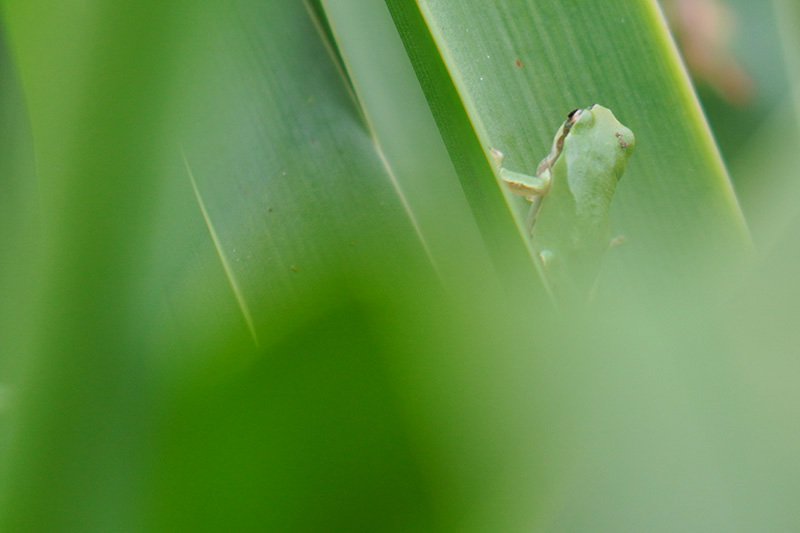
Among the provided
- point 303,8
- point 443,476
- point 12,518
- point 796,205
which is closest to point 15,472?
point 12,518

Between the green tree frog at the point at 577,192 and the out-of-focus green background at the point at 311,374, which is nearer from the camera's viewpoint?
the out-of-focus green background at the point at 311,374

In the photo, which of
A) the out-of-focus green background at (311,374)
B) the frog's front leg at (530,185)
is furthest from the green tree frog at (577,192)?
the out-of-focus green background at (311,374)

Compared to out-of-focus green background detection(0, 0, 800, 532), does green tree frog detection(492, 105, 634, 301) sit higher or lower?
lower

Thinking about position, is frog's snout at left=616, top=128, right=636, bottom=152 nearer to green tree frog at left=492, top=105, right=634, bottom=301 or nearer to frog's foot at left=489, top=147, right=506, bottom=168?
green tree frog at left=492, top=105, right=634, bottom=301

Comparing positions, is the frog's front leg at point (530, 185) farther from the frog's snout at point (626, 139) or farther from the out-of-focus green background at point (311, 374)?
the out-of-focus green background at point (311, 374)

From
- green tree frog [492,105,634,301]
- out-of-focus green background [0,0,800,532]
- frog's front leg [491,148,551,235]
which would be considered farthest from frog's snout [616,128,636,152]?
out-of-focus green background [0,0,800,532]

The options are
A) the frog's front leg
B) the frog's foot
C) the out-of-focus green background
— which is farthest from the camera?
the frog's front leg

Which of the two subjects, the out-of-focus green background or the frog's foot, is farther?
the frog's foot
